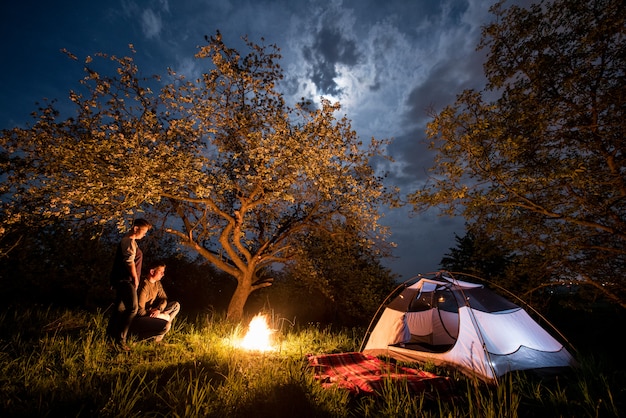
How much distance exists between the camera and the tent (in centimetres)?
589

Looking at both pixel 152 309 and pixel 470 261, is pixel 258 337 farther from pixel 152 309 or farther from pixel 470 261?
pixel 470 261

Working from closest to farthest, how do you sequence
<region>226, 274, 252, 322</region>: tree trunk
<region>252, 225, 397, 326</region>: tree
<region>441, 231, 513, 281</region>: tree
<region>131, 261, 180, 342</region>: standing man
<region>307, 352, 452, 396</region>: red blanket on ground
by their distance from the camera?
1. <region>307, 352, 452, 396</region>: red blanket on ground
2. <region>131, 261, 180, 342</region>: standing man
3. <region>226, 274, 252, 322</region>: tree trunk
4. <region>252, 225, 397, 326</region>: tree
5. <region>441, 231, 513, 281</region>: tree

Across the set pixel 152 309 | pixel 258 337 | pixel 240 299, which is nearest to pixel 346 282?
pixel 240 299

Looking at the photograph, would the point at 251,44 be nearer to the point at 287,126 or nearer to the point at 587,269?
the point at 287,126

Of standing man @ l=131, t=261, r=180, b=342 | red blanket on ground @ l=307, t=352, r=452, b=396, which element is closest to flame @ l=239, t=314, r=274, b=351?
red blanket on ground @ l=307, t=352, r=452, b=396

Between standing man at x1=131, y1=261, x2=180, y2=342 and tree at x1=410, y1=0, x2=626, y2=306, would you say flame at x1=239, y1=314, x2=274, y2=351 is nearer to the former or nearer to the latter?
standing man at x1=131, y1=261, x2=180, y2=342

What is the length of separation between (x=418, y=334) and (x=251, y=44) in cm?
1043

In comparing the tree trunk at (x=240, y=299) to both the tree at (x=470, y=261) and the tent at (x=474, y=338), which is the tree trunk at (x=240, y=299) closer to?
the tent at (x=474, y=338)

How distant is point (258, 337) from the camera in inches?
270

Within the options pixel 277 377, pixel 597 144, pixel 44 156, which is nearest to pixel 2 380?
pixel 277 377

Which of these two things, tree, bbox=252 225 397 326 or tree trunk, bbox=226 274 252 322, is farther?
tree, bbox=252 225 397 326

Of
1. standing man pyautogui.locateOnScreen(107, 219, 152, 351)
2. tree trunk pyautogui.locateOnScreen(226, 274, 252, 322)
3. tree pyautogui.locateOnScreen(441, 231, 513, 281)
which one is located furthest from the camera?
tree pyautogui.locateOnScreen(441, 231, 513, 281)

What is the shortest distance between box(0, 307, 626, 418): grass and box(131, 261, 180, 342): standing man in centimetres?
27

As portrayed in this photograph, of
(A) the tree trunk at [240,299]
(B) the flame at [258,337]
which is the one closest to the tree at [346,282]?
(A) the tree trunk at [240,299]
